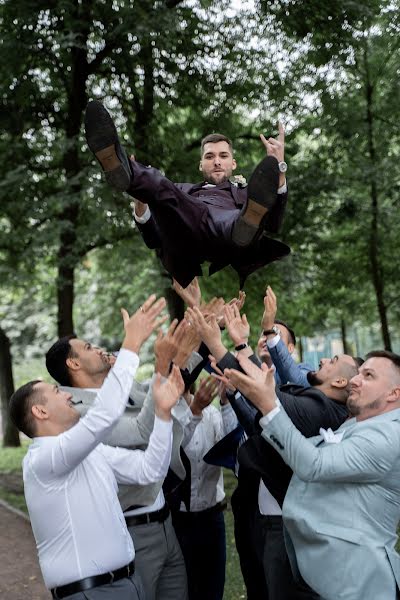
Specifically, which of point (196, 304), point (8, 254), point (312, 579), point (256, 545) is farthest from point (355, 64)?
A: point (312, 579)

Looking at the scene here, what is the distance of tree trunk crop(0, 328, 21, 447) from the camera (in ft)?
52.4

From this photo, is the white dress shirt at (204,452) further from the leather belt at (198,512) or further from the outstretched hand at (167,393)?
the outstretched hand at (167,393)

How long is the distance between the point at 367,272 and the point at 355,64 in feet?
12.5

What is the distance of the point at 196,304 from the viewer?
4.18 m

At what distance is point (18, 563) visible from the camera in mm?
7750

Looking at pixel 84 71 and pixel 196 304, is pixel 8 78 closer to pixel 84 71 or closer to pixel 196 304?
pixel 84 71

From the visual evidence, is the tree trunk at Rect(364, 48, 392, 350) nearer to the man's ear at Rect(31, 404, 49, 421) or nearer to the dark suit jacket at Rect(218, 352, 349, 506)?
the dark suit jacket at Rect(218, 352, 349, 506)

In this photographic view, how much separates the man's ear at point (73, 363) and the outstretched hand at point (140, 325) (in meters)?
0.95

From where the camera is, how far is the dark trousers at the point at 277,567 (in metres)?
3.45

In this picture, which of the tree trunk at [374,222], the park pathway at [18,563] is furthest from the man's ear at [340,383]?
the tree trunk at [374,222]

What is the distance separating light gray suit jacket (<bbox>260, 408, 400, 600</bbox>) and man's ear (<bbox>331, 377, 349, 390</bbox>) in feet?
2.49

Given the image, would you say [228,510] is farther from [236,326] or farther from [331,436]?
[331,436]

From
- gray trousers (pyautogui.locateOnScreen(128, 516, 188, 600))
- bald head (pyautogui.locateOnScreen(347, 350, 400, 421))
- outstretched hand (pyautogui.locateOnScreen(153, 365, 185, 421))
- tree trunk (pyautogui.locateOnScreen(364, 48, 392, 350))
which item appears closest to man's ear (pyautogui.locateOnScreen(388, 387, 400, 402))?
bald head (pyautogui.locateOnScreen(347, 350, 400, 421))

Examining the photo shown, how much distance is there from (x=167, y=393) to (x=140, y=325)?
1.15 feet
